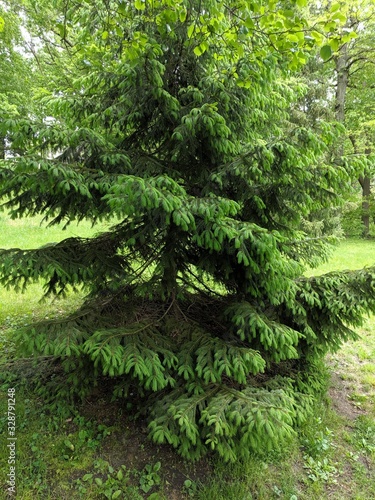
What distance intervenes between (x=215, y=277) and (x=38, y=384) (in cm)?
221

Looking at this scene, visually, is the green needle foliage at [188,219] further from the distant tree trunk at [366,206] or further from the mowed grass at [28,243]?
the distant tree trunk at [366,206]

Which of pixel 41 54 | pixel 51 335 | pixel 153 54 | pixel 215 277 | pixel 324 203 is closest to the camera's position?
pixel 51 335

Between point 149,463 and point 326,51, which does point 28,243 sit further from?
point 326,51

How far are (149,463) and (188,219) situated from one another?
223 cm

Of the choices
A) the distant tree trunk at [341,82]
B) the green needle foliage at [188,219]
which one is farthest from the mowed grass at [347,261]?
the green needle foliage at [188,219]

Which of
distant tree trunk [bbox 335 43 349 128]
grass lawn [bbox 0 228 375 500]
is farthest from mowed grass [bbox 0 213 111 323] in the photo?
distant tree trunk [bbox 335 43 349 128]

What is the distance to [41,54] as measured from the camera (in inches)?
488

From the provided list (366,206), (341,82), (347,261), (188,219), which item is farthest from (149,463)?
(366,206)

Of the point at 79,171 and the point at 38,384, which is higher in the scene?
the point at 79,171

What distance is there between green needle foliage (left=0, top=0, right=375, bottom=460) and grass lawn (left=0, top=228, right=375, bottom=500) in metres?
0.27

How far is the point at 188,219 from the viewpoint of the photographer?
6.82 feet

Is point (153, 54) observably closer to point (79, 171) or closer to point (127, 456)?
point (79, 171)

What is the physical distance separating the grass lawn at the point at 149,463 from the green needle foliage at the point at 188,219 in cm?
27

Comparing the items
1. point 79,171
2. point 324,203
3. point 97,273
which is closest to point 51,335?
point 97,273
